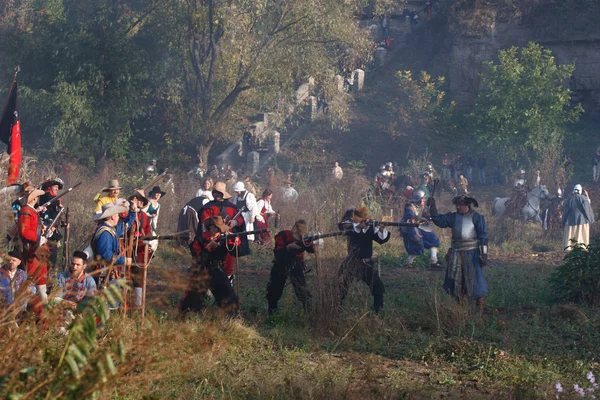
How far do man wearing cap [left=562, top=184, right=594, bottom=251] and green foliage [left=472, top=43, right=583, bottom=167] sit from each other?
26.9 feet

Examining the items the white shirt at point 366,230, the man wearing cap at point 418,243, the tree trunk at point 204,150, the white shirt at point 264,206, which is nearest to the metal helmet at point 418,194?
the man wearing cap at point 418,243

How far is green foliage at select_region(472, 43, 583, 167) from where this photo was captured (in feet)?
87.1

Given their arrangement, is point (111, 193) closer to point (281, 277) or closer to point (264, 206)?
point (281, 277)

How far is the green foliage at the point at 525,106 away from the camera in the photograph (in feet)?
87.1

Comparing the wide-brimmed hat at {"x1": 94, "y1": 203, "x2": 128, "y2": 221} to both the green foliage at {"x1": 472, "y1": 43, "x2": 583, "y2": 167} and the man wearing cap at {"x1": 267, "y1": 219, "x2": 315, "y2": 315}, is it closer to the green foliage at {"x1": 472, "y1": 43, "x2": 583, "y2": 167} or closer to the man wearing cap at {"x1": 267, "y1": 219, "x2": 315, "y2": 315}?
the man wearing cap at {"x1": 267, "y1": 219, "x2": 315, "y2": 315}

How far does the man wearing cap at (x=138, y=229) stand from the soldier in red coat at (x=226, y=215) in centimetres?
70

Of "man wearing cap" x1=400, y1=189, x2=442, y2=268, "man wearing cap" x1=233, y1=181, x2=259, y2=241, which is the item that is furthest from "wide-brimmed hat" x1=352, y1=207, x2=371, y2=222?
"man wearing cap" x1=233, y1=181, x2=259, y2=241

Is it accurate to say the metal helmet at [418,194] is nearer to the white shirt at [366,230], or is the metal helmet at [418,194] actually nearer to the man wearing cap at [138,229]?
the white shirt at [366,230]

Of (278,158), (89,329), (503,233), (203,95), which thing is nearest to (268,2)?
(203,95)

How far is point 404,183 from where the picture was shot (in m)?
23.5

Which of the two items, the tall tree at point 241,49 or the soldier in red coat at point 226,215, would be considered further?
the tall tree at point 241,49

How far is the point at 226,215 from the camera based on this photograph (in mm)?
11734

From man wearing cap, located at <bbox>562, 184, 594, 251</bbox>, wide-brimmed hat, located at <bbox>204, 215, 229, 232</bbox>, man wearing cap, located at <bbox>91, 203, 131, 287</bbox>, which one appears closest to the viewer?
man wearing cap, located at <bbox>91, 203, 131, 287</bbox>

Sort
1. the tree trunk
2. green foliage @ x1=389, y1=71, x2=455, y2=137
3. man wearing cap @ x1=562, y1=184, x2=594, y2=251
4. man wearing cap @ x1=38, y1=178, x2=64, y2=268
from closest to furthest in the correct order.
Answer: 1. man wearing cap @ x1=38, y1=178, x2=64, y2=268
2. man wearing cap @ x1=562, y1=184, x2=594, y2=251
3. the tree trunk
4. green foliage @ x1=389, y1=71, x2=455, y2=137
